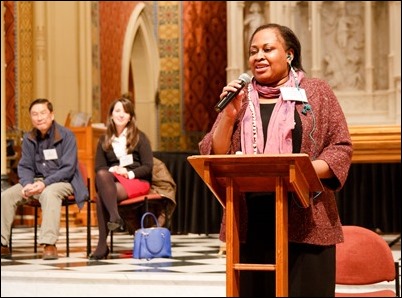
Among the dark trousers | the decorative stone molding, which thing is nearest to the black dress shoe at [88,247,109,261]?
the decorative stone molding

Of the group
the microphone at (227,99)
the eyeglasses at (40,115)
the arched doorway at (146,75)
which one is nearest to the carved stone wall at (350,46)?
the arched doorway at (146,75)

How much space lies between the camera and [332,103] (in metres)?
2.96

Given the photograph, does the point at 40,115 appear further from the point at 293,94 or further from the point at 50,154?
the point at 293,94

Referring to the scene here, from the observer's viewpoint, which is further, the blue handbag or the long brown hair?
the long brown hair

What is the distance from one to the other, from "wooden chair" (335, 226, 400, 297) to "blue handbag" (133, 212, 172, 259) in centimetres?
302

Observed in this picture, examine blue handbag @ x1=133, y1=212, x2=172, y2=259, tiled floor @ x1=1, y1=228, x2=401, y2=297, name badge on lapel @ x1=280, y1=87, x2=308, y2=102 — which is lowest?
tiled floor @ x1=1, y1=228, x2=401, y2=297

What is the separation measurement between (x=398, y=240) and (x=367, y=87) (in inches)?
196

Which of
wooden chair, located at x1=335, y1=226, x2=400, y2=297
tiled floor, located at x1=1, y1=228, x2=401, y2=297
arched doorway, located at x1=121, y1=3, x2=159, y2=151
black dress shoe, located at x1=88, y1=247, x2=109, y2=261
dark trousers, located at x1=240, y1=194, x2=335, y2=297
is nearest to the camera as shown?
dark trousers, located at x1=240, y1=194, x2=335, y2=297

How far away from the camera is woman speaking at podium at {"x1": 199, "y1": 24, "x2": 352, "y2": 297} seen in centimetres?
282

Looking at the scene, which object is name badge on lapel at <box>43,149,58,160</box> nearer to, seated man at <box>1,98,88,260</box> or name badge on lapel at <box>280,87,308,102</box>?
seated man at <box>1,98,88,260</box>

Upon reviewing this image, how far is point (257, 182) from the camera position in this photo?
107 inches

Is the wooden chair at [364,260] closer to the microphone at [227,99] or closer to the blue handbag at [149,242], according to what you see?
the microphone at [227,99]

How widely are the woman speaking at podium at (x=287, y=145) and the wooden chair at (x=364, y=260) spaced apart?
106 centimetres

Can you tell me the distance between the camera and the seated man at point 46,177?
22.8 ft
